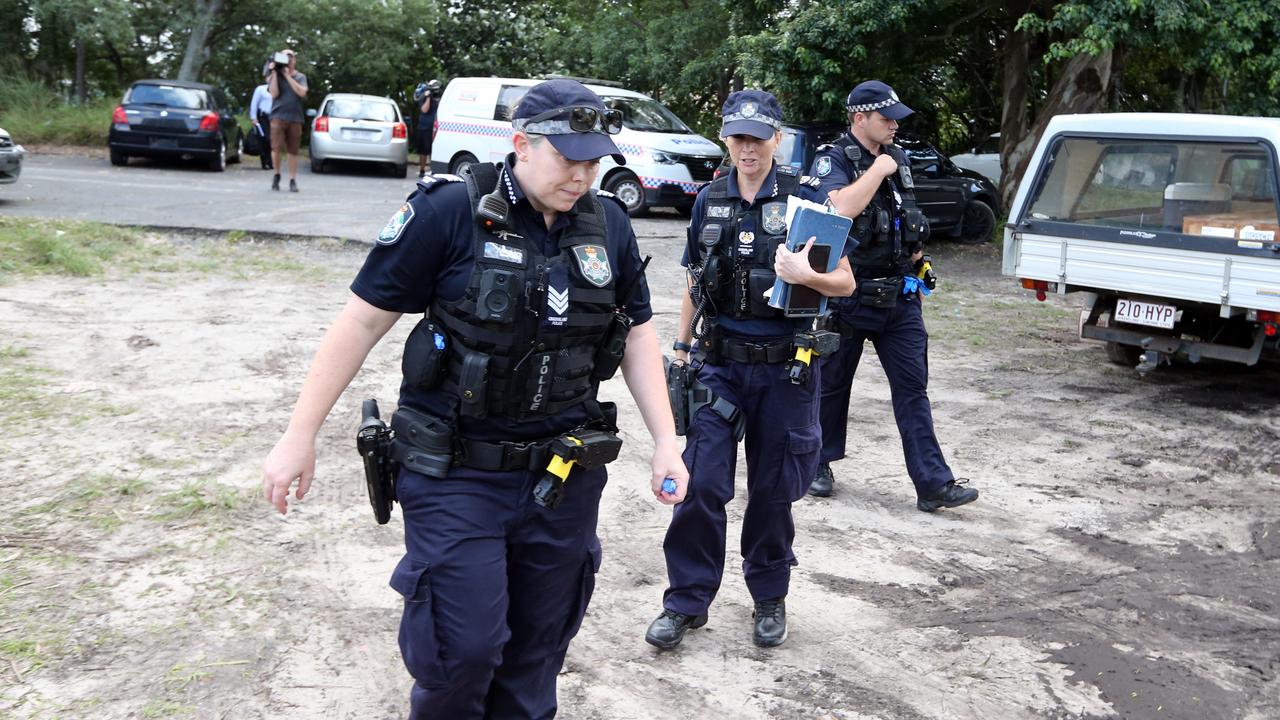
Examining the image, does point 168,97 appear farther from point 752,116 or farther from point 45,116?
point 752,116

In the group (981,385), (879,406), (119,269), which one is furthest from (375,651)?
(119,269)

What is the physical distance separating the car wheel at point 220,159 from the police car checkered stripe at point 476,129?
4.32 metres

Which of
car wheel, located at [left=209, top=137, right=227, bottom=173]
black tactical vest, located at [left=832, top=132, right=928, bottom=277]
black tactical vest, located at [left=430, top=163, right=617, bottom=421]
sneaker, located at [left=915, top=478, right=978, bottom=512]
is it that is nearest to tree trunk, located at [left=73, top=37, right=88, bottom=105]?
car wheel, located at [left=209, top=137, right=227, bottom=173]

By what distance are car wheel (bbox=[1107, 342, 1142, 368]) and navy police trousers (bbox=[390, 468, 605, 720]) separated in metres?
6.89

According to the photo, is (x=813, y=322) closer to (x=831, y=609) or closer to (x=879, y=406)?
(x=831, y=609)

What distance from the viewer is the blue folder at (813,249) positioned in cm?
408

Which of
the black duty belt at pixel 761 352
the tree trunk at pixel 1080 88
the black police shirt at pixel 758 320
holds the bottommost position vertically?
the black duty belt at pixel 761 352

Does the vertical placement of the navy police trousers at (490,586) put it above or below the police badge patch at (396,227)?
below

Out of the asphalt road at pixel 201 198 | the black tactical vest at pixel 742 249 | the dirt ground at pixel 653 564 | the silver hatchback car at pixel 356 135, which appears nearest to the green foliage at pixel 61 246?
the asphalt road at pixel 201 198

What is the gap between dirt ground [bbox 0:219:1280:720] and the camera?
377cm

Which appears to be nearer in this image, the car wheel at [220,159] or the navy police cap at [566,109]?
the navy police cap at [566,109]

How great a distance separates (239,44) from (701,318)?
24970mm

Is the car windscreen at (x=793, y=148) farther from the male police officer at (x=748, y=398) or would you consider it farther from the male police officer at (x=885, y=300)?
the male police officer at (x=748, y=398)

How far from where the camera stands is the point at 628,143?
1617cm
